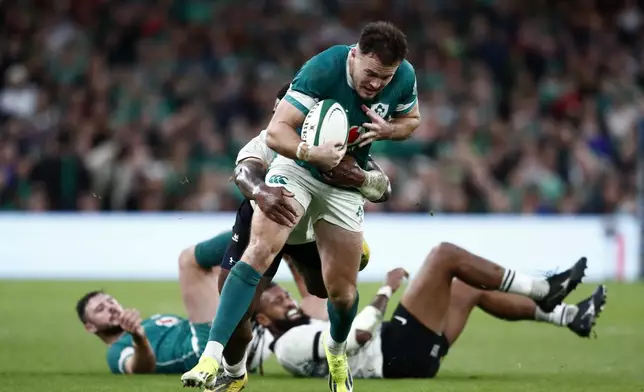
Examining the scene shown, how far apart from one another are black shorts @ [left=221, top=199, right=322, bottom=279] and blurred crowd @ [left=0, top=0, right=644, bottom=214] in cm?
929

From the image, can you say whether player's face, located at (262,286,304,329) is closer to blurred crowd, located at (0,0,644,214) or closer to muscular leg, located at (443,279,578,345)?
muscular leg, located at (443,279,578,345)

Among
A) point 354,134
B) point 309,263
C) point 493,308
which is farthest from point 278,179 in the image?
point 493,308

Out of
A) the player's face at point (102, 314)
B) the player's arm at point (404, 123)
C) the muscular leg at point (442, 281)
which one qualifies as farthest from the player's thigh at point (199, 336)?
the player's arm at point (404, 123)

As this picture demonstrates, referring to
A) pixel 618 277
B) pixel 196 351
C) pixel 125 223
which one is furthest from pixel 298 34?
pixel 196 351

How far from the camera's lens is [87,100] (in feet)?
57.6

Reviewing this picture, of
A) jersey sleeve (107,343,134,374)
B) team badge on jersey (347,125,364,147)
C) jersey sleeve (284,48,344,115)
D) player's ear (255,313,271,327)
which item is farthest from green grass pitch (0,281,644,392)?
jersey sleeve (284,48,344,115)

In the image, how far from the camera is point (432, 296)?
7695 millimetres

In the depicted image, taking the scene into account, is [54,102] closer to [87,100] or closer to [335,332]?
[87,100]

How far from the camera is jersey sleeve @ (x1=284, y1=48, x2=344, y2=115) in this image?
6.50m

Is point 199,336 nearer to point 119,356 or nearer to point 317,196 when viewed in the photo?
point 119,356

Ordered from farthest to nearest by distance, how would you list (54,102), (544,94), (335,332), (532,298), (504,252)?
1. (544,94)
2. (54,102)
3. (504,252)
4. (532,298)
5. (335,332)

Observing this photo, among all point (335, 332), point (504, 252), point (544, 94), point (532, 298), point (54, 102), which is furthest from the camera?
point (544, 94)

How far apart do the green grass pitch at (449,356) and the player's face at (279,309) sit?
1.26 feet

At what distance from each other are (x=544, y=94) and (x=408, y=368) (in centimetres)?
1172
